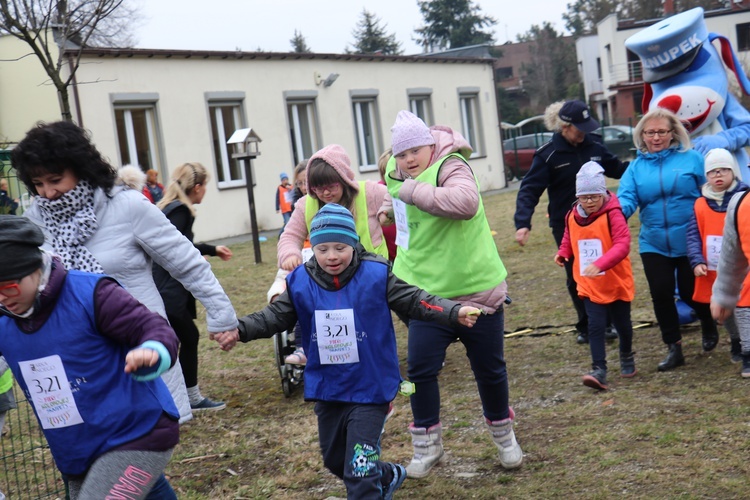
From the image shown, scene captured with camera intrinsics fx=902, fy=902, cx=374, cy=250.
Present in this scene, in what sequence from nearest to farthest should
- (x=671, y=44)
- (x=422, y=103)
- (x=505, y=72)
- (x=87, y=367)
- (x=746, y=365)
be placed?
(x=87, y=367), (x=746, y=365), (x=671, y=44), (x=422, y=103), (x=505, y=72)

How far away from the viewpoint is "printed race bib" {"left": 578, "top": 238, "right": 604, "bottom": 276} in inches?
240

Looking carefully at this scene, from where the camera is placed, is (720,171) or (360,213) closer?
(360,213)

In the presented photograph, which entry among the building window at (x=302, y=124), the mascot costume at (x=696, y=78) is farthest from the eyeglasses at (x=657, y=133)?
the building window at (x=302, y=124)

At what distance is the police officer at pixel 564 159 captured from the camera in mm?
6820

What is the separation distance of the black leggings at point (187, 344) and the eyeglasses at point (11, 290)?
11.9ft

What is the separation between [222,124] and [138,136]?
2498 millimetres

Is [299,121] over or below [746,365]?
over

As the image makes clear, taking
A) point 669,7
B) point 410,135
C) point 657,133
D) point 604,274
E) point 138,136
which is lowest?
point 604,274

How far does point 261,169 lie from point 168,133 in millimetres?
2997

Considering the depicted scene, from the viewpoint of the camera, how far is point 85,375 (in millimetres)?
3012

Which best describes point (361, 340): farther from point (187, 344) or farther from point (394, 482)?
point (187, 344)

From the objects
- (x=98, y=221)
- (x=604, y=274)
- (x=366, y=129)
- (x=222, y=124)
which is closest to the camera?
(x=98, y=221)

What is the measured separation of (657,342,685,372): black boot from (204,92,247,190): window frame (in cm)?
1723

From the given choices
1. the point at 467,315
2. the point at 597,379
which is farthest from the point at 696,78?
the point at 467,315
